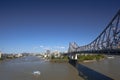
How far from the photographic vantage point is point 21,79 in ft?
81.9

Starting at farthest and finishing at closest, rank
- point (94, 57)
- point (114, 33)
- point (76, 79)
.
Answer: point (94, 57) < point (76, 79) < point (114, 33)

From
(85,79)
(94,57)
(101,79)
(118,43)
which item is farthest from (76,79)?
(94,57)

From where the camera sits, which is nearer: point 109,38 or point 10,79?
point 109,38

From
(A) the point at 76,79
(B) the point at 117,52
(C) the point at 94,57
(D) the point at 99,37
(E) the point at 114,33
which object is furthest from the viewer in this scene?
(C) the point at 94,57

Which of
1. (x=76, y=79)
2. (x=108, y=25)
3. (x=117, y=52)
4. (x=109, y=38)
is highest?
(x=108, y=25)

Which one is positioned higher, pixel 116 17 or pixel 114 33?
pixel 116 17

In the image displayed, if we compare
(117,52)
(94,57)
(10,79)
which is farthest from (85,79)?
(94,57)

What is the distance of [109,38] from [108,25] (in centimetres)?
172

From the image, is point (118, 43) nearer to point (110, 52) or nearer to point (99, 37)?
point (110, 52)

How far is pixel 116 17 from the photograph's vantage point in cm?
2097

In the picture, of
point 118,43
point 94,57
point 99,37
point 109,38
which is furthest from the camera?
point 94,57

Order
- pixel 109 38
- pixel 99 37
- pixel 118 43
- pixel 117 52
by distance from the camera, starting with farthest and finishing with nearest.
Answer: pixel 99 37
pixel 109 38
pixel 118 43
pixel 117 52

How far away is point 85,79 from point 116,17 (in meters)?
8.20

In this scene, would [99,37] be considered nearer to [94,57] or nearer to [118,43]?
[118,43]
